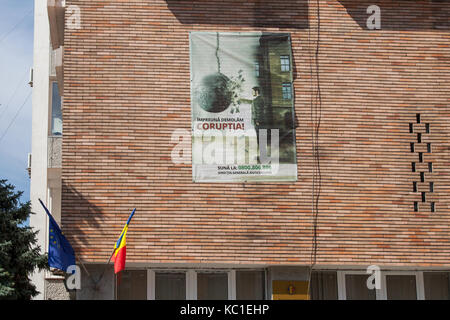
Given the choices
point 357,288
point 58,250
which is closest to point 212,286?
point 357,288

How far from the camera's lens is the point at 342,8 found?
21.4m

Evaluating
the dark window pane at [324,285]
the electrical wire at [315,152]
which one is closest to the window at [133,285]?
the electrical wire at [315,152]

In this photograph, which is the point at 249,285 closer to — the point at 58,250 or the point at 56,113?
the point at 58,250

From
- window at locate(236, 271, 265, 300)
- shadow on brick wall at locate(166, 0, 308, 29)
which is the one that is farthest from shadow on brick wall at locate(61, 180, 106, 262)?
shadow on brick wall at locate(166, 0, 308, 29)

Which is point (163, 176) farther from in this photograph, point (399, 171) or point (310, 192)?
point (399, 171)

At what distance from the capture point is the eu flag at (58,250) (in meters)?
18.3

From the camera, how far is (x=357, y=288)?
20531 mm

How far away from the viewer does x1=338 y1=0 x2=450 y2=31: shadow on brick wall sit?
21359mm

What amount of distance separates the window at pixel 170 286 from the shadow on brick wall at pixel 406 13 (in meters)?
8.24

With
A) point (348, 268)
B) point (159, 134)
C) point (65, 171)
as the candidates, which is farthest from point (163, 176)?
point (348, 268)

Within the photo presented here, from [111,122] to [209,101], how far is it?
2.53 metres

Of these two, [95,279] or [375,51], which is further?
[375,51]

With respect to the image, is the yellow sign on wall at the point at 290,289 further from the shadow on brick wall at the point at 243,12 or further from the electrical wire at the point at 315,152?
the shadow on brick wall at the point at 243,12
